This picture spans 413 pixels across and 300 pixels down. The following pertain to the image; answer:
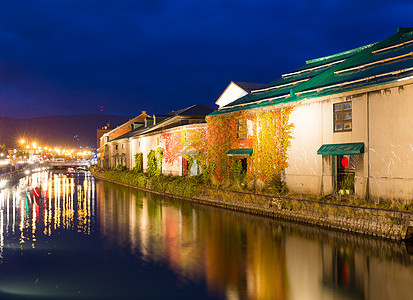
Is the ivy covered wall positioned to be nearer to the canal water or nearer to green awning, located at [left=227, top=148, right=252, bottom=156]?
green awning, located at [left=227, top=148, right=252, bottom=156]

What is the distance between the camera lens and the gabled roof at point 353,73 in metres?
17.1

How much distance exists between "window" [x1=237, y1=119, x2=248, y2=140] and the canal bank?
15.5ft

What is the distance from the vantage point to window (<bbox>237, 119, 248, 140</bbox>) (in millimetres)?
26828

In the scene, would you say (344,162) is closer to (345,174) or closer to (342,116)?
(345,174)

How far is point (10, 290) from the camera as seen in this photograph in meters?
8.93

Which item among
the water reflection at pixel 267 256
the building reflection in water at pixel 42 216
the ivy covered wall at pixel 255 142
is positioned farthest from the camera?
the ivy covered wall at pixel 255 142

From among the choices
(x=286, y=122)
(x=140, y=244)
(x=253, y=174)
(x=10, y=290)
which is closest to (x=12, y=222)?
(x=140, y=244)

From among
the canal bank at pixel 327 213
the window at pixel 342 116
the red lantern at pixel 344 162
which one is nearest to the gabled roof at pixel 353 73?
the window at pixel 342 116

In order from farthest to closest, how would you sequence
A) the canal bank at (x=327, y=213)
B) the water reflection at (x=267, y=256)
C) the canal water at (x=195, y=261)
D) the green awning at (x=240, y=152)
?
1. the green awning at (x=240, y=152)
2. the canal bank at (x=327, y=213)
3. the water reflection at (x=267, y=256)
4. the canal water at (x=195, y=261)

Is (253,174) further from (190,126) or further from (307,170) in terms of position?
(190,126)

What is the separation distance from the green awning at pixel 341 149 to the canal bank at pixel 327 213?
2905 mm

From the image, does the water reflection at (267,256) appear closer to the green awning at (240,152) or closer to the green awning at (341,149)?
the green awning at (341,149)

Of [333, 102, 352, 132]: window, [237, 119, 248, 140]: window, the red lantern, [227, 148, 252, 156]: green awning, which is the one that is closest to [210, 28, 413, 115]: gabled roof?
[333, 102, 352, 132]: window

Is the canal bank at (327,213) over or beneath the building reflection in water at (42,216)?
over
